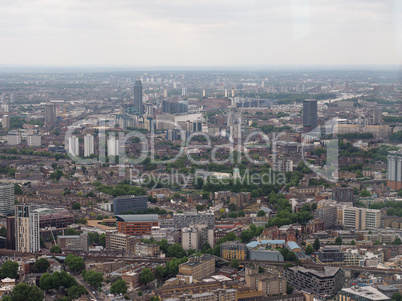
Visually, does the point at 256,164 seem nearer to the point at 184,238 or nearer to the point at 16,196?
the point at 16,196

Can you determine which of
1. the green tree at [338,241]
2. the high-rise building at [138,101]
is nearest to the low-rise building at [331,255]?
the green tree at [338,241]

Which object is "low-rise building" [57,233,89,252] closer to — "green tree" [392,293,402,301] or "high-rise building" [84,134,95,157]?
"green tree" [392,293,402,301]

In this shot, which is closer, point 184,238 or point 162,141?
point 184,238

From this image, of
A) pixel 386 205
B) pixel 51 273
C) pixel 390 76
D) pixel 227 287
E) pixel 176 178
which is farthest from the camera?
pixel 390 76


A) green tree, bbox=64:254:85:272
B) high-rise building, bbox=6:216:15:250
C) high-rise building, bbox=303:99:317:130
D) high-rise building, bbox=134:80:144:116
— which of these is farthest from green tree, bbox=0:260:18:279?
high-rise building, bbox=134:80:144:116

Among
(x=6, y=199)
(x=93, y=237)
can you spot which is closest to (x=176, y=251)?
(x=93, y=237)

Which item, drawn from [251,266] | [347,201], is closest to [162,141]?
[347,201]

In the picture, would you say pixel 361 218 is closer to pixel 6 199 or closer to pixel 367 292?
pixel 367 292
